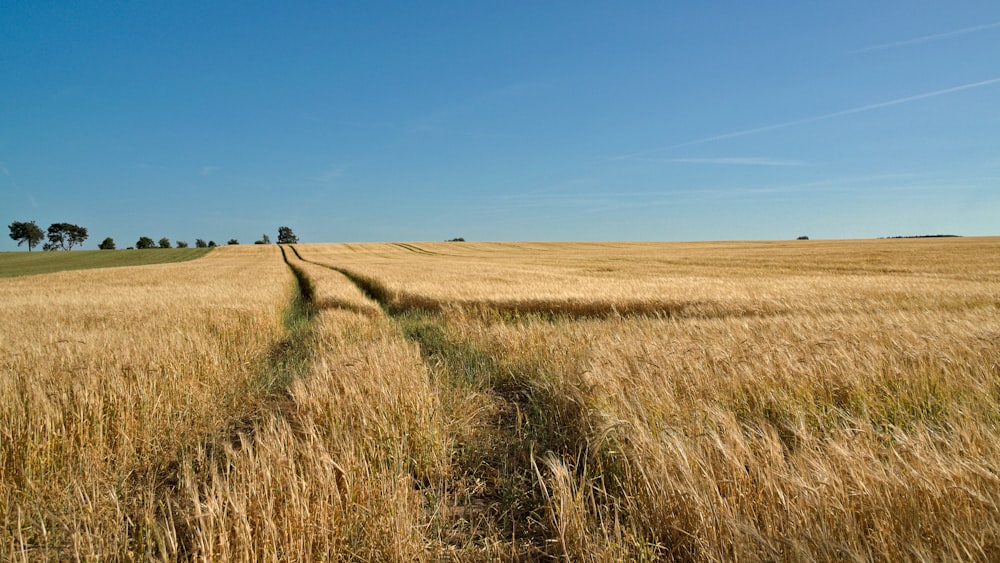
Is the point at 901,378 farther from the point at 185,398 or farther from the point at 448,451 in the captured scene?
the point at 185,398

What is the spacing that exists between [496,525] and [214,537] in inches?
58.7

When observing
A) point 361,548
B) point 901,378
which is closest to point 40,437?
point 361,548

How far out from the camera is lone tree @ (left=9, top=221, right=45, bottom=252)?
111 meters

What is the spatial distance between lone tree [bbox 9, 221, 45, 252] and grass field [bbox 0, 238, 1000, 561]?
511ft

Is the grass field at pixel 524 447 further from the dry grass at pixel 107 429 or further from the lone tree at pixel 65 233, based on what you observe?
the lone tree at pixel 65 233

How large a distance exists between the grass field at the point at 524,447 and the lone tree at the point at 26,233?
155675mm

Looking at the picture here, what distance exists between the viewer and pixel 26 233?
367 feet

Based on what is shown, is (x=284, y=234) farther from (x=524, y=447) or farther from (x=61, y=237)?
(x=524, y=447)

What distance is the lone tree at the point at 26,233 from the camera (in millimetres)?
111375

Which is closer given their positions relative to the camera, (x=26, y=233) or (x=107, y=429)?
(x=107, y=429)

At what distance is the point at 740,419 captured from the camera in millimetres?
3492

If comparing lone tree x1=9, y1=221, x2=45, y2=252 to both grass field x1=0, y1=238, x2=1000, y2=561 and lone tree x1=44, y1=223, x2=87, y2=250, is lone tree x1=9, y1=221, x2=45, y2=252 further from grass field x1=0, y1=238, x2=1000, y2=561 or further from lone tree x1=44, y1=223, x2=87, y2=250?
grass field x1=0, y1=238, x2=1000, y2=561

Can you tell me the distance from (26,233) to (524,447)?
Result: 541 feet

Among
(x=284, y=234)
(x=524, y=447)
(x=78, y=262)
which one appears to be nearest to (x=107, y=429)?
(x=524, y=447)
